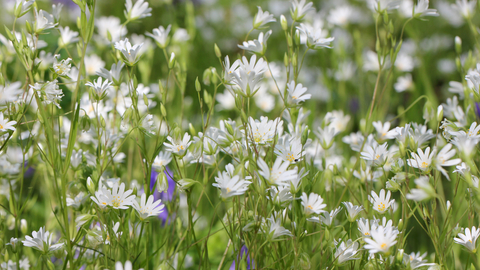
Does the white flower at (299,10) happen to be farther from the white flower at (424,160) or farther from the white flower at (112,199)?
the white flower at (112,199)

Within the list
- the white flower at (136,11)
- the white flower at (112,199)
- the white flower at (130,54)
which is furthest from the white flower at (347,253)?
the white flower at (136,11)

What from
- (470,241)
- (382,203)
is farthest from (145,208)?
(470,241)

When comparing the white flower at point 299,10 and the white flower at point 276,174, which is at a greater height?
the white flower at point 299,10

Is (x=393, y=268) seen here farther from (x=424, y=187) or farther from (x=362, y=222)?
(x=424, y=187)

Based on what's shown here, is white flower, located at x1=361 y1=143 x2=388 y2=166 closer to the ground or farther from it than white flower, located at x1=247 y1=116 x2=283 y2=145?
closer to the ground

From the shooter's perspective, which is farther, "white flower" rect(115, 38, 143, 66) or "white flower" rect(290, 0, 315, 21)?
"white flower" rect(290, 0, 315, 21)

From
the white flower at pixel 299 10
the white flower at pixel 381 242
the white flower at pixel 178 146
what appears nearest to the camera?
the white flower at pixel 381 242

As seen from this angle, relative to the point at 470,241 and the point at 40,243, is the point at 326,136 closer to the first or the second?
the point at 470,241

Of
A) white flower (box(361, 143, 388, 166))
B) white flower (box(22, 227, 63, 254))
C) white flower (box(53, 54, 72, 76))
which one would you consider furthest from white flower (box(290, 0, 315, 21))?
white flower (box(22, 227, 63, 254))

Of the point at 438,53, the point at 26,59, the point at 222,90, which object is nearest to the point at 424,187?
the point at 26,59

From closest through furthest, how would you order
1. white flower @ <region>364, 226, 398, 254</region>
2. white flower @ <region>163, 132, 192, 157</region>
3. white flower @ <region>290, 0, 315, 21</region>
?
white flower @ <region>364, 226, 398, 254</region>, white flower @ <region>163, 132, 192, 157</region>, white flower @ <region>290, 0, 315, 21</region>

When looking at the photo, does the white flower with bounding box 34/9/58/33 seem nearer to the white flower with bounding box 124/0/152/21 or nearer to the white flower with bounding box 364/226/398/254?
the white flower with bounding box 124/0/152/21
